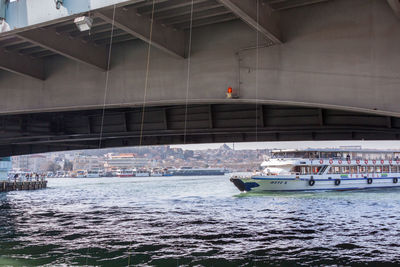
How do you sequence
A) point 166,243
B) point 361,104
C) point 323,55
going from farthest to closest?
point 166,243 → point 323,55 → point 361,104

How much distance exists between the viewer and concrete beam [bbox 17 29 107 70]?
11148mm

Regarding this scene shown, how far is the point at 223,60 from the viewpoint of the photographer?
1165 cm

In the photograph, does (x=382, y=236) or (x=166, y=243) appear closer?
(x=166, y=243)

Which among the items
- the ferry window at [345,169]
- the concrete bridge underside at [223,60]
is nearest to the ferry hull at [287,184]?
the ferry window at [345,169]

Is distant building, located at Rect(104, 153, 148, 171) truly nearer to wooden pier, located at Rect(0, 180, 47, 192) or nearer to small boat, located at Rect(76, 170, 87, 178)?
small boat, located at Rect(76, 170, 87, 178)

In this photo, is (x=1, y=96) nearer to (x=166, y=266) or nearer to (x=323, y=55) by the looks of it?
(x=166, y=266)

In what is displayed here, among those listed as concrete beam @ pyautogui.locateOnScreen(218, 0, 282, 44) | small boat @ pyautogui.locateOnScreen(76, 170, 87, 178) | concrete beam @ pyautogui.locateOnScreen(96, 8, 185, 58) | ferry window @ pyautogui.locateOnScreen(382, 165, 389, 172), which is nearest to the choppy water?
concrete beam @ pyautogui.locateOnScreen(96, 8, 185, 58)

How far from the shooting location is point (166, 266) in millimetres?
13805

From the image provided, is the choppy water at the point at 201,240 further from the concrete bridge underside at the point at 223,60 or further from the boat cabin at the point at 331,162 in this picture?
the boat cabin at the point at 331,162

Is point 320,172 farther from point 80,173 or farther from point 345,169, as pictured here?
point 80,173

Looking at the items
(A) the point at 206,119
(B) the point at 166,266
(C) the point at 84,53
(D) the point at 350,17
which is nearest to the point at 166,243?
(B) the point at 166,266

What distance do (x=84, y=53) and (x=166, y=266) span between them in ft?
27.4

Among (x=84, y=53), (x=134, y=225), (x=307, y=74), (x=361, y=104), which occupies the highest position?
(x=84, y=53)

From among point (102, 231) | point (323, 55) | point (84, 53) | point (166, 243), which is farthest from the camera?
point (102, 231)
